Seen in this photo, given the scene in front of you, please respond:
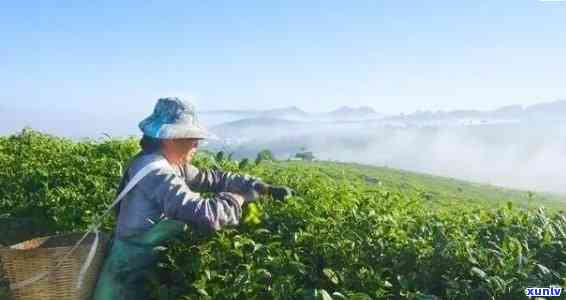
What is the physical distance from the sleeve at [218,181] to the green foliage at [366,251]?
291 millimetres

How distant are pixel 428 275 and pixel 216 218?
68.5 inches

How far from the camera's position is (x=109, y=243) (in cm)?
583

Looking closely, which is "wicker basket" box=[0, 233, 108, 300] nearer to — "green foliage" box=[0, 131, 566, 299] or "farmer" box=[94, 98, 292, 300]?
"farmer" box=[94, 98, 292, 300]

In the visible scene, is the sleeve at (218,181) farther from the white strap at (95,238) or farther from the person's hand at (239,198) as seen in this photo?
the white strap at (95,238)

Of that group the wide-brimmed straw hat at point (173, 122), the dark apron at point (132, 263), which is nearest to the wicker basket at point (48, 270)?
the dark apron at point (132, 263)

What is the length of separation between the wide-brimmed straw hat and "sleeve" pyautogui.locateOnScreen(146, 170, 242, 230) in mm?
365

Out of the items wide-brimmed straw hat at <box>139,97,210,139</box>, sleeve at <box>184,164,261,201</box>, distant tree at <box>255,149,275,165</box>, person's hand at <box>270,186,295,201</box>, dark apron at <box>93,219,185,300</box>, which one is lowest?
dark apron at <box>93,219,185,300</box>

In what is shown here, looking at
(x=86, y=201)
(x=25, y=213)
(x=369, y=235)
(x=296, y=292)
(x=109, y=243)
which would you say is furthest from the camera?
(x=25, y=213)

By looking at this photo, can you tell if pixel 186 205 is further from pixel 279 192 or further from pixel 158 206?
pixel 279 192

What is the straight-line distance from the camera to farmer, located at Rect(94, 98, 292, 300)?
5.45m

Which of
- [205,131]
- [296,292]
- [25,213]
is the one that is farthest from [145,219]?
[25,213]

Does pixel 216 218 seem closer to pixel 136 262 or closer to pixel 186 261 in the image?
pixel 186 261

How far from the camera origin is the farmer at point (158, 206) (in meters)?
5.45

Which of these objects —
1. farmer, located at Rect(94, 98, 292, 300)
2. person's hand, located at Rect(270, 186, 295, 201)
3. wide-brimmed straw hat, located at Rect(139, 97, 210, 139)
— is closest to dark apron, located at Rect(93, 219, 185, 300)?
farmer, located at Rect(94, 98, 292, 300)
